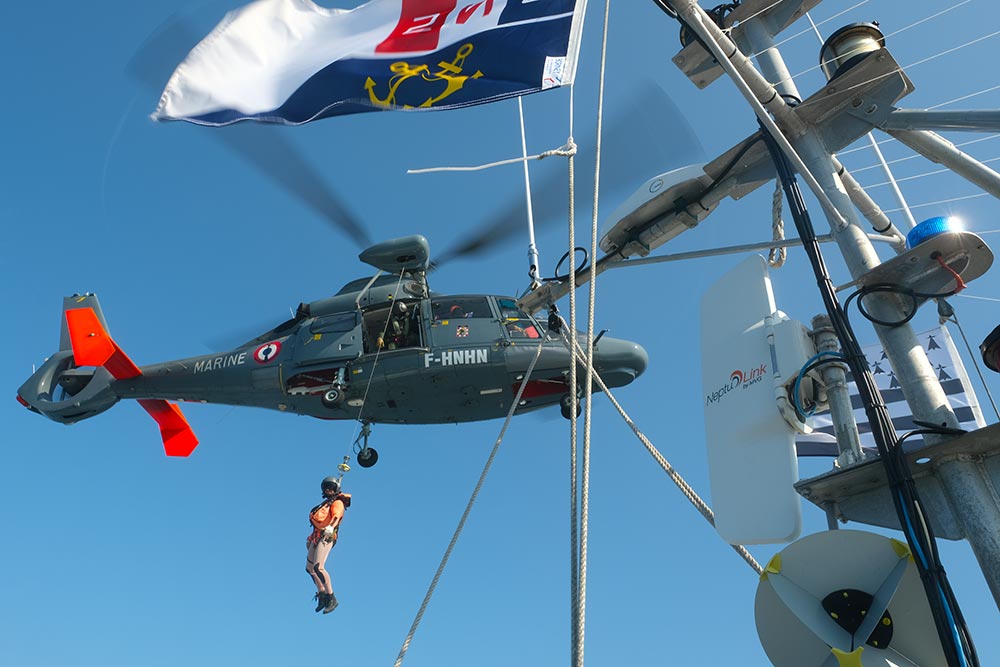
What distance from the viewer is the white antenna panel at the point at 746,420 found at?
3.46 m

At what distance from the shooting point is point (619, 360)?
1104 cm

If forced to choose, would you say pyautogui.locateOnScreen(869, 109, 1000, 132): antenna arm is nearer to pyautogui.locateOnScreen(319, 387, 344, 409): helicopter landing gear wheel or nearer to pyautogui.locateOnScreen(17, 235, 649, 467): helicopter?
pyautogui.locateOnScreen(17, 235, 649, 467): helicopter

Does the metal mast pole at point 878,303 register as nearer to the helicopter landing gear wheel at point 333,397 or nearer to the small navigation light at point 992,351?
the small navigation light at point 992,351

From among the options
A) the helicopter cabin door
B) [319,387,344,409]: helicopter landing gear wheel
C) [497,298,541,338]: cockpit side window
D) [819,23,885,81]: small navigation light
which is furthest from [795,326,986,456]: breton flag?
[319,387,344,409]: helicopter landing gear wheel

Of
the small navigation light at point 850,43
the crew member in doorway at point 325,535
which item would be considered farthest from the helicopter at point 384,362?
the small navigation light at point 850,43

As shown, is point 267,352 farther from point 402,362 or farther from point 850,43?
point 850,43

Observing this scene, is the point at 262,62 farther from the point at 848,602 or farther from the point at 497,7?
the point at 848,602

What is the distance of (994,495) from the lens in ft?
8.68

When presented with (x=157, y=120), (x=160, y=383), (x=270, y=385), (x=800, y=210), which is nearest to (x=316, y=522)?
(x=270, y=385)

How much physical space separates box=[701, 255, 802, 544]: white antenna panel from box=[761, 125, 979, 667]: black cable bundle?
1.73ft

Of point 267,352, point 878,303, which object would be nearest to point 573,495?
point 878,303

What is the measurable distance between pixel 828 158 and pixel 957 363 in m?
1.40

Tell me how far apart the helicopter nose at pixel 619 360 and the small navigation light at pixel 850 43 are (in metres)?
7.21

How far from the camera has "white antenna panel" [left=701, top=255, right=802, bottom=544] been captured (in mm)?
3459
